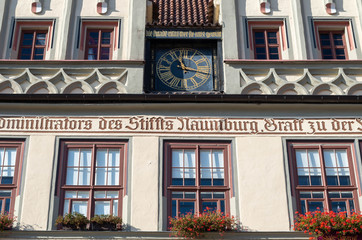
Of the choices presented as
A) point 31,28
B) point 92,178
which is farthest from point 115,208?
point 31,28

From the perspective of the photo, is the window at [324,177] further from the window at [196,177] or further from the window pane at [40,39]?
the window pane at [40,39]

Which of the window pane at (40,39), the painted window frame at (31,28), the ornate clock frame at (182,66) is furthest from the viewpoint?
the window pane at (40,39)

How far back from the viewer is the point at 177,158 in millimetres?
14180

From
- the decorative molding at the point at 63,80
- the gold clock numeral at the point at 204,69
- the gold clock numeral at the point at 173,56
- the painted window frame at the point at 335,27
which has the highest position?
the painted window frame at the point at 335,27

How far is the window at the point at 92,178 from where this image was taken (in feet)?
44.8

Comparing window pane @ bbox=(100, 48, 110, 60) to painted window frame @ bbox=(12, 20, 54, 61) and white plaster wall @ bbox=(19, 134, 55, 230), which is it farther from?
white plaster wall @ bbox=(19, 134, 55, 230)

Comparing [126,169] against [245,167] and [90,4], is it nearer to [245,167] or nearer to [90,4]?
[245,167]

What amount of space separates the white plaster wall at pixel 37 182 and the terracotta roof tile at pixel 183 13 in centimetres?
415

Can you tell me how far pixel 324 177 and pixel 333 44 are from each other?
3754mm

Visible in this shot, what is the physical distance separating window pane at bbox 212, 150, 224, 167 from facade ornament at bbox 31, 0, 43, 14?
5.71 meters

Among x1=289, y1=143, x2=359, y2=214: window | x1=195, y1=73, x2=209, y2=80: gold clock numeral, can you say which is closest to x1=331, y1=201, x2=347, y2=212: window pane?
x1=289, y1=143, x2=359, y2=214: window

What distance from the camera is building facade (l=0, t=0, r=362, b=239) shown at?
44.8 feet

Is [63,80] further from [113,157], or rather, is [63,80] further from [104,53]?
[113,157]

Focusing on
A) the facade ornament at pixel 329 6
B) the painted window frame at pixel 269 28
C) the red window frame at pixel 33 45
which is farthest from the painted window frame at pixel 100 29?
the facade ornament at pixel 329 6
